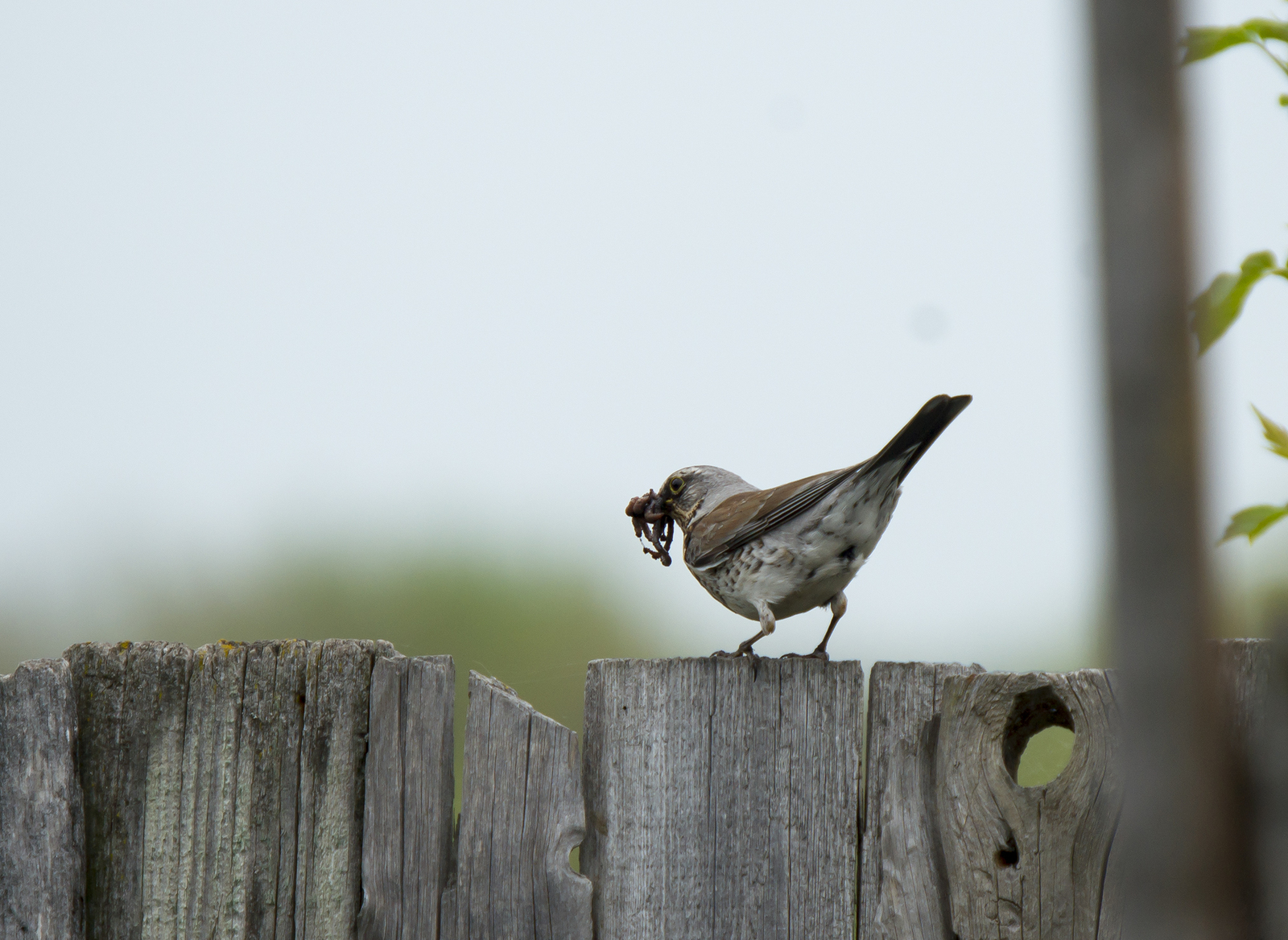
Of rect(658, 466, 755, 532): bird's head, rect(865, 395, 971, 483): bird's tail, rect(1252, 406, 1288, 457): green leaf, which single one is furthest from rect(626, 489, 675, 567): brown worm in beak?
rect(1252, 406, 1288, 457): green leaf

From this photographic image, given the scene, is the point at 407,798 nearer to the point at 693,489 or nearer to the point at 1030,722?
the point at 1030,722

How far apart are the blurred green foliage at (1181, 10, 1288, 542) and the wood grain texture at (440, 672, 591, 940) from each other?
1461 millimetres

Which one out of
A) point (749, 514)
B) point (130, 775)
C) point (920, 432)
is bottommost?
point (130, 775)

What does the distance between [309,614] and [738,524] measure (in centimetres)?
641

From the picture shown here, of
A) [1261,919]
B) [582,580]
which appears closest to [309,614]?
[582,580]

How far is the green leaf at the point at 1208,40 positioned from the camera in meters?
0.69

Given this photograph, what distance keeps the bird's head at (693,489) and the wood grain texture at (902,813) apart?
199cm

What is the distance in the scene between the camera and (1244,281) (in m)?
1.04

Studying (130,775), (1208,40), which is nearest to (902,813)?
(1208,40)

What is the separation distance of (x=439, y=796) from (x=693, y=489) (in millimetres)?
2221

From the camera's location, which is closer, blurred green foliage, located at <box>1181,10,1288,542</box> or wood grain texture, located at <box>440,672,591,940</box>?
blurred green foliage, located at <box>1181,10,1288,542</box>

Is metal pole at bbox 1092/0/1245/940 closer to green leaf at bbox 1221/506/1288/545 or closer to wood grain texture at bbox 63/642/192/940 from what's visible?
green leaf at bbox 1221/506/1288/545

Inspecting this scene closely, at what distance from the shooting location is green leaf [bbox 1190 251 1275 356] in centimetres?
67

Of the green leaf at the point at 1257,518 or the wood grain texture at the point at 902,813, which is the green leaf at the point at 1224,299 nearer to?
the green leaf at the point at 1257,518
